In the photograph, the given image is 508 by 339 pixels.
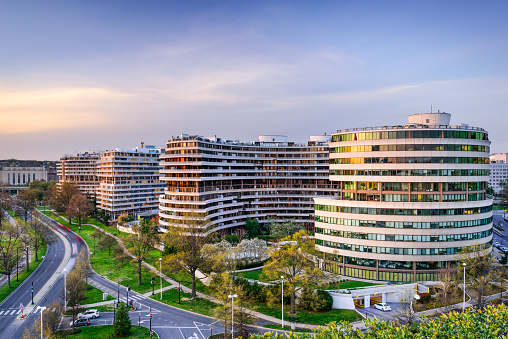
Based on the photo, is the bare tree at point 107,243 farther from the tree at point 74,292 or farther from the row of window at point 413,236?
the row of window at point 413,236

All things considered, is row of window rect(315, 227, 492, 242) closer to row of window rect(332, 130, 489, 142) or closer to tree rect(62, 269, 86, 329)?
row of window rect(332, 130, 489, 142)

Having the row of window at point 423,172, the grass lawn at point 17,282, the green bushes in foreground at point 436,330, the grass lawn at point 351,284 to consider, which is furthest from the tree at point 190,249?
the green bushes in foreground at point 436,330

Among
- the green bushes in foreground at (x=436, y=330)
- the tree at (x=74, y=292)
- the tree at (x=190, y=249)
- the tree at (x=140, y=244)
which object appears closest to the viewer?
the green bushes in foreground at (x=436, y=330)

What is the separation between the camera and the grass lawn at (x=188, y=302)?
2554 inches

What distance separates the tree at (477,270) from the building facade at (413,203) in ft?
12.1

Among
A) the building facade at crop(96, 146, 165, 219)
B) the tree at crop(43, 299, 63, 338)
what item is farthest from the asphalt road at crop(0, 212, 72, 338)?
the building facade at crop(96, 146, 165, 219)

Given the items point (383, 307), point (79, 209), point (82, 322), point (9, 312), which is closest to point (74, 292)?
point (82, 322)

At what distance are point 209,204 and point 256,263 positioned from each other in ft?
A: 105

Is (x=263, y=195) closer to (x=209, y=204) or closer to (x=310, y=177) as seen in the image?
(x=310, y=177)

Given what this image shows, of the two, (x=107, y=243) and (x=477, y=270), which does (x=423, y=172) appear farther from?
(x=107, y=243)

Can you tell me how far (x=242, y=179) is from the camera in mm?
135500

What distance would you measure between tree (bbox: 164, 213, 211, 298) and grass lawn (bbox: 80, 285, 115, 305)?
15.3 metres

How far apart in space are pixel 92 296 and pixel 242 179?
7421 centimetres

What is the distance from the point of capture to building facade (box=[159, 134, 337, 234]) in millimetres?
110688
